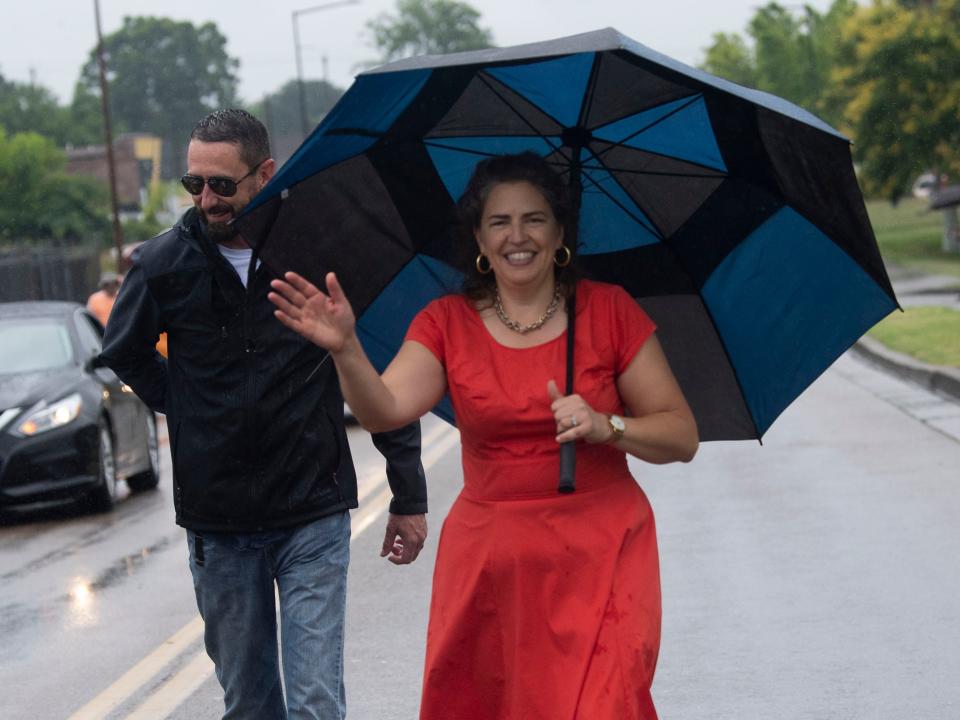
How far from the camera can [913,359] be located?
20516mm

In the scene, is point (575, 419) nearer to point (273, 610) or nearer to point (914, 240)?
point (273, 610)

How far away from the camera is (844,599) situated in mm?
8062

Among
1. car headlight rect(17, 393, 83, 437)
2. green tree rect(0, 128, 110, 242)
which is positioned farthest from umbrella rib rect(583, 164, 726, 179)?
green tree rect(0, 128, 110, 242)

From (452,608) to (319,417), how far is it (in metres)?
0.85

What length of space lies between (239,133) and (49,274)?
35.0 metres

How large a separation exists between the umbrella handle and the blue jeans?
103 cm

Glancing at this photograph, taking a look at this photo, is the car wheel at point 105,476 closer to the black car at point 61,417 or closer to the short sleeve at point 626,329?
the black car at point 61,417

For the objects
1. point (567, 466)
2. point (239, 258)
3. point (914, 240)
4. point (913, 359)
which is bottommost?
point (914, 240)

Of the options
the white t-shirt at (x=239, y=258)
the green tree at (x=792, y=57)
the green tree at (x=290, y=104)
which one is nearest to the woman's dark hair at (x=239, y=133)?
the white t-shirt at (x=239, y=258)

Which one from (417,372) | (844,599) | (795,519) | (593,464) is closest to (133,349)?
(417,372)

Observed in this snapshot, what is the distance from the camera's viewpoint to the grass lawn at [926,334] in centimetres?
2036

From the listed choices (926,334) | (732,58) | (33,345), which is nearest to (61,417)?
(33,345)

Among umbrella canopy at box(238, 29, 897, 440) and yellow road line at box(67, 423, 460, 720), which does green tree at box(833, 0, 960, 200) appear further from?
umbrella canopy at box(238, 29, 897, 440)

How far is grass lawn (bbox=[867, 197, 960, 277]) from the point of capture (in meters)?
46.4
